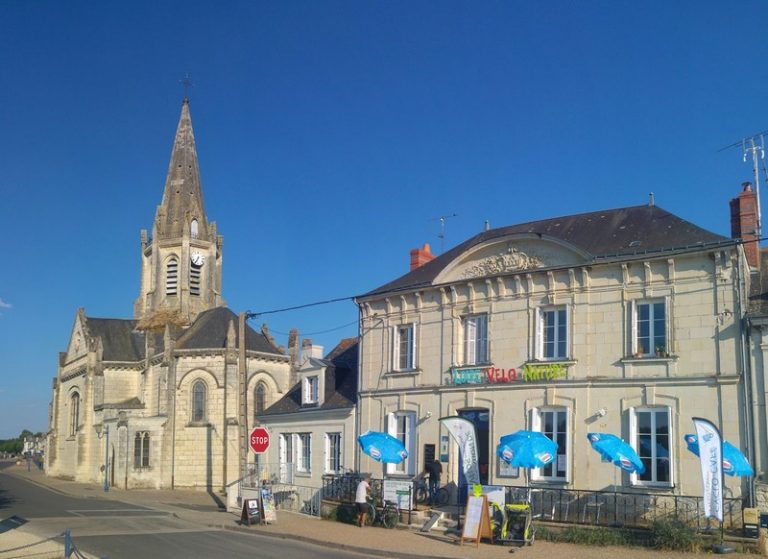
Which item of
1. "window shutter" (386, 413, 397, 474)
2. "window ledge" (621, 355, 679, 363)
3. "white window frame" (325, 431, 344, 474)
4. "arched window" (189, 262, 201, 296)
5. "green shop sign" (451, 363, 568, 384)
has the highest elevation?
"arched window" (189, 262, 201, 296)

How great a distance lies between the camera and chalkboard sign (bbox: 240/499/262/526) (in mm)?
23031

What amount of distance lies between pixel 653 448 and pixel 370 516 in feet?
25.8

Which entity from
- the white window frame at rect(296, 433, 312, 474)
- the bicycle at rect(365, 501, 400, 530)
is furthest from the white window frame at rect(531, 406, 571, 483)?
the white window frame at rect(296, 433, 312, 474)

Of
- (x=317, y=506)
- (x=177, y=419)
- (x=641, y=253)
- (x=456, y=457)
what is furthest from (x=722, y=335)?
(x=177, y=419)

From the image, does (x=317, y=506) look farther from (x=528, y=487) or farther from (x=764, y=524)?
(x=764, y=524)

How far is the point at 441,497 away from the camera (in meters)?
23.2

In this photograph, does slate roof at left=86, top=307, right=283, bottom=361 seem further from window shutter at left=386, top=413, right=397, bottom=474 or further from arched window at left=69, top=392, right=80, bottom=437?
window shutter at left=386, top=413, right=397, bottom=474

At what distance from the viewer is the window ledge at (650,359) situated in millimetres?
19859

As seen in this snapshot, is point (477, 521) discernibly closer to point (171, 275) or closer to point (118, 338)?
point (118, 338)

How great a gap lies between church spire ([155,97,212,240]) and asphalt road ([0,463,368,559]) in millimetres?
29661

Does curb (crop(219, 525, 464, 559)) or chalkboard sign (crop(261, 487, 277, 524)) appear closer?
curb (crop(219, 525, 464, 559))

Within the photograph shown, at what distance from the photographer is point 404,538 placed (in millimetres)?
19578

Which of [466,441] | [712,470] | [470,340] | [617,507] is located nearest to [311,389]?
[470,340]

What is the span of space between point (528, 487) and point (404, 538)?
138 inches
